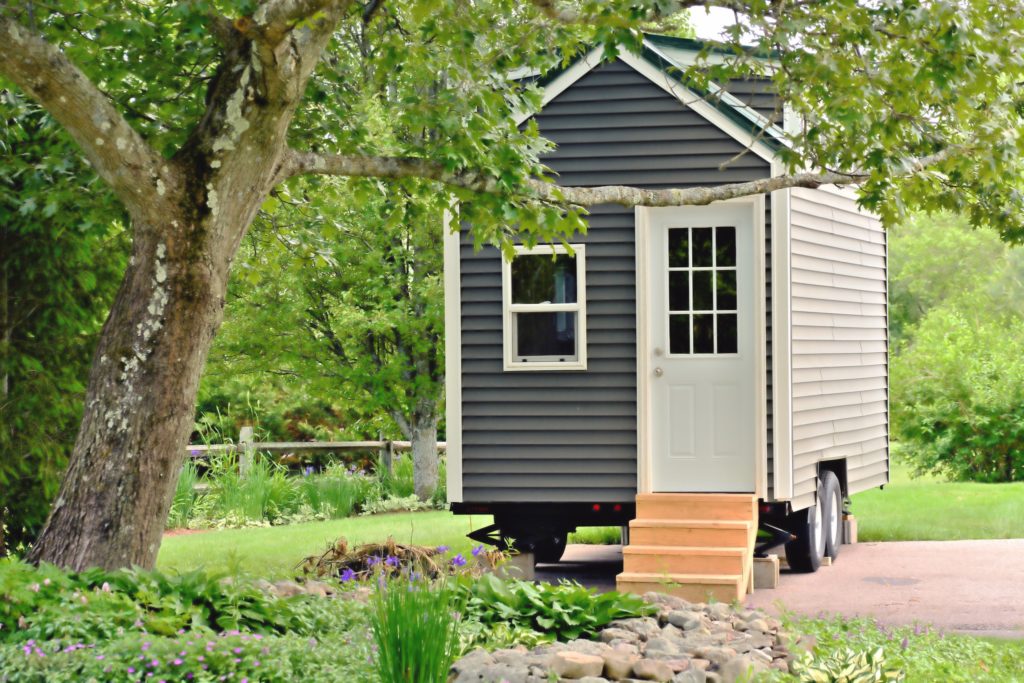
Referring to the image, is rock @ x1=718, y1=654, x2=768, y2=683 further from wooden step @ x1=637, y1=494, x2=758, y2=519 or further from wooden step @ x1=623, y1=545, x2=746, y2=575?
wooden step @ x1=637, y1=494, x2=758, y2=519

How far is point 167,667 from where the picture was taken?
4867 millimetres

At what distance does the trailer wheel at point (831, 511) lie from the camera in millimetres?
10837

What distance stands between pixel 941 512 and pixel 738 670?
9566 mm

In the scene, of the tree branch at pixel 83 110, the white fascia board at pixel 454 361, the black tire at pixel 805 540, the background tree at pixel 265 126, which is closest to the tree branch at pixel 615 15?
the background tree at pixel 265 126

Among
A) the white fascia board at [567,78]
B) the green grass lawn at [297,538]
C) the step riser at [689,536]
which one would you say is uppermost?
the white fascia board at [567,78]

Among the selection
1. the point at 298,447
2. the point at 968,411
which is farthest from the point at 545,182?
the point at 968,411

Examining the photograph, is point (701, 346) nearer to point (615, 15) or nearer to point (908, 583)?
point (908, 583)

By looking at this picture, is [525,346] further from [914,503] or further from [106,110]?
[914,503]

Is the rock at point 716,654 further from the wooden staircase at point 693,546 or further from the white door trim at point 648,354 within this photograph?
the white door trim at point 648,354

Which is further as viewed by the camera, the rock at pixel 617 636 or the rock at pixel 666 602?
the rock at pixel 666 602

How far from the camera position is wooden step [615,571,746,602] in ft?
28.2

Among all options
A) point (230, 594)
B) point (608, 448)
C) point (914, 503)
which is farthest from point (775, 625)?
point (914, 503)

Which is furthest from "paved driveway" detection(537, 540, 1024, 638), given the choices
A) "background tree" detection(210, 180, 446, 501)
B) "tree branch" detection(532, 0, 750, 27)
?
"background tree" detection(210, 180, 446, 501)

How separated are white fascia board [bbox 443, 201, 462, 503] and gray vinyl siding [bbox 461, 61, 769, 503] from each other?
0.81ft
